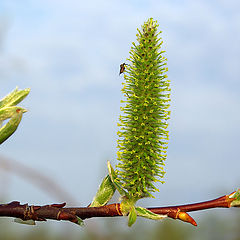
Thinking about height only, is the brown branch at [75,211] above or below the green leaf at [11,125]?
below

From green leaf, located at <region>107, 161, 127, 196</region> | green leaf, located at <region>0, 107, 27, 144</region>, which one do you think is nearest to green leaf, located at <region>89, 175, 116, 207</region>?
green leaf, located at <region>107, 161, 127, 196</region>

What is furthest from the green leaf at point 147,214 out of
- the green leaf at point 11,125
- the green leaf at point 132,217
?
the green leaf at point 11,125

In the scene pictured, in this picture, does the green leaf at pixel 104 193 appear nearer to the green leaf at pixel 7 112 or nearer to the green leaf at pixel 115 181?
the green leaf at pixel 115 181

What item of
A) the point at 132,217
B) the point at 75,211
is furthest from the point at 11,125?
the point at 132,217

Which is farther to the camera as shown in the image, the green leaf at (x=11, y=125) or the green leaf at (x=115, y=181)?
the green leaf at (x=115, y=181)

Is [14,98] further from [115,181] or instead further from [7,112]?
[115,181]

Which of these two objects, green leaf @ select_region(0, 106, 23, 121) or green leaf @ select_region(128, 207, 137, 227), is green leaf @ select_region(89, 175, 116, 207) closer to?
green leaf @ select_region(128, 207, 137, 227)
